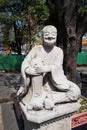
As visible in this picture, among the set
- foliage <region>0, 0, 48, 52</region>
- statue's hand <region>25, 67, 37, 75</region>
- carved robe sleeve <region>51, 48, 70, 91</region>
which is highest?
foliage <region>0, 0, 48, 52</region>

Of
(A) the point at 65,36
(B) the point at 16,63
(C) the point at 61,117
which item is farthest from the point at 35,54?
(B) the point at 16,63

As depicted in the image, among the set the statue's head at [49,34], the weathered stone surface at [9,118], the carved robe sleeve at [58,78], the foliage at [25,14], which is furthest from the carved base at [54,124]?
the foliage at [25,14]

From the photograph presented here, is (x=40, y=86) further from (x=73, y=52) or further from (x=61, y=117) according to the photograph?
(x=73, y=52)

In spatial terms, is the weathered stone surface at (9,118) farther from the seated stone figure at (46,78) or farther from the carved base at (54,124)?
the seated stone figure at (46,78)

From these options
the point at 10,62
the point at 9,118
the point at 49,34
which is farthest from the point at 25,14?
the point at 49,34

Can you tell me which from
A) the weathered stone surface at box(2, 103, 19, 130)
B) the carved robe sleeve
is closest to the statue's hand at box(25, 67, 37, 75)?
the carved robe sleeve

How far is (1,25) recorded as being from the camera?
1448cm

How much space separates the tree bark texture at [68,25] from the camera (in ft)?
17.6

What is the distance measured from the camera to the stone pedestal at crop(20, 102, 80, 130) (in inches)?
121

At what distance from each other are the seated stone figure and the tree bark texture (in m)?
2.02

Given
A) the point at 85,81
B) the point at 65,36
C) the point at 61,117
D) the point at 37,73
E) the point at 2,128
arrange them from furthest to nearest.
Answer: the point at 85,81
the point at 65,36
the point at 2,128
the point at 61,117
the point at 37,73

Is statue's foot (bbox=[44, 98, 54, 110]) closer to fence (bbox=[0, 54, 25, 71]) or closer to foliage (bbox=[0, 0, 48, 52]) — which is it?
foliage (bbox=[0, 0, 48, 52])

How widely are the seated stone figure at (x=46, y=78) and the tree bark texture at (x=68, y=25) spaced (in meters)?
2.02

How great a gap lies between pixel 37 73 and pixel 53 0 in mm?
3083
